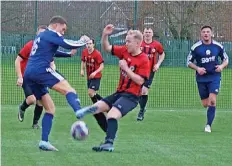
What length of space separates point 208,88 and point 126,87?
3.72 meters

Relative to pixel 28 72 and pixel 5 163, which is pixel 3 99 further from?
pixel 5 163

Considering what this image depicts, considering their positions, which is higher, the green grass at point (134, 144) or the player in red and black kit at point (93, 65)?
the player in red and black kit at point (93, 65)

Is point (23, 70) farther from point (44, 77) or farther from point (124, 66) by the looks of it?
point (124, 66)

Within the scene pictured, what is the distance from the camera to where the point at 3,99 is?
68.0 ft

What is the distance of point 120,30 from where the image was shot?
2177 centimetres

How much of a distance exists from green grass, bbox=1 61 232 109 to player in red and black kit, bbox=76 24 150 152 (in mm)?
9147

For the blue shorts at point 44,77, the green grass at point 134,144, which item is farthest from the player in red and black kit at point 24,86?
the blue shorts at point 44,77

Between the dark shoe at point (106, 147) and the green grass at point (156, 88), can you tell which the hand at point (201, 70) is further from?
the green grass at point (156, 88)

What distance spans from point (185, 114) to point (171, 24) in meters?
8.77

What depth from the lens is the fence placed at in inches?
841

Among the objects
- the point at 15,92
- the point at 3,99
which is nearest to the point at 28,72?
the point at 3,99

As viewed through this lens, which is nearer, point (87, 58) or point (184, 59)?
point (87, 58)

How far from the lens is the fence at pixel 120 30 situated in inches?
841

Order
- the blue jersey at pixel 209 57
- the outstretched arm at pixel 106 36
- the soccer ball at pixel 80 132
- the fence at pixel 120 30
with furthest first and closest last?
the fence at pixel 120 30
the blue jersey at pixel 209 57
the outstretched arm at pixel 106 36
the soccer ball at pixel 80 132
